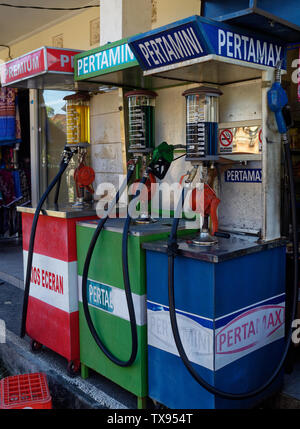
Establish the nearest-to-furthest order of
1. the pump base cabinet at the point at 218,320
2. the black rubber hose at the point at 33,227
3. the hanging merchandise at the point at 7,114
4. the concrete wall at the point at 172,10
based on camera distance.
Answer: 1. the pump base cabinet at the point at 218,320
2. the black rubber hose at the point at 33,227
3. the concrete wall at the point at 172,10
4. the hanging merchandise at the point at 7,114

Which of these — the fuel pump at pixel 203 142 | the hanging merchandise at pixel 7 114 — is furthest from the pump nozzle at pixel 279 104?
the hanging merchandise at pixel 7 114

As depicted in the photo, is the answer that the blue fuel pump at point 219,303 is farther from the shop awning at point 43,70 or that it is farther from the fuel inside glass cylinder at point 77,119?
the shop awning at point 43,70

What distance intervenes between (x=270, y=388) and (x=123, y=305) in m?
0.98

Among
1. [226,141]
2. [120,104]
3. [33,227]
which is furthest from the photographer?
[120,104]

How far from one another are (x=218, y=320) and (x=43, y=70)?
2204mm

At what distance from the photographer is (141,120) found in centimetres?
309

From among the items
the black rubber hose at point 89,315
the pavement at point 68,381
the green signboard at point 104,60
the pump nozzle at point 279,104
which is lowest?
the pavement at point 68,381

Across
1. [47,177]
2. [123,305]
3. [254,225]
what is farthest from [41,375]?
[47,177]

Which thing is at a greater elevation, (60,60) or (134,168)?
(60,60)

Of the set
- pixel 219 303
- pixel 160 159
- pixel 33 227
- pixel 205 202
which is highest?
pixel 160 159

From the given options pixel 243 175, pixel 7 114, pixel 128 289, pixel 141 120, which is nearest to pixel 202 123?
pixel 243 175

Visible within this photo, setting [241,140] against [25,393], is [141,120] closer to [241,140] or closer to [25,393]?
[241,140]

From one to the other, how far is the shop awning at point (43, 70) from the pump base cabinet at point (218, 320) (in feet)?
5.47

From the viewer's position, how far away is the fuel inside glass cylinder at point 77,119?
11.6ft
